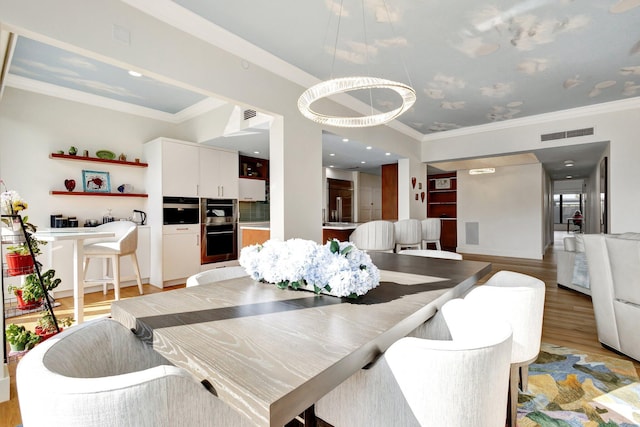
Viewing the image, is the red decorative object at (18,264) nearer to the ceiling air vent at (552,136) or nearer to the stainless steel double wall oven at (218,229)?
the stainless steel double wall oven at (218,229)

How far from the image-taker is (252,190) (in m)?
6.04

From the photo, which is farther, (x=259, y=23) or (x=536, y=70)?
(x=536, y=70)

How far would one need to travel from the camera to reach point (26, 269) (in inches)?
79.7

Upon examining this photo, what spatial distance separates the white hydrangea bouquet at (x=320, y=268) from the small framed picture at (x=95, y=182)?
4117 mm

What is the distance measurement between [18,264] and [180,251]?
262cm

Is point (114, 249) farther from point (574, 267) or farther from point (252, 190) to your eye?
point (574, 267)

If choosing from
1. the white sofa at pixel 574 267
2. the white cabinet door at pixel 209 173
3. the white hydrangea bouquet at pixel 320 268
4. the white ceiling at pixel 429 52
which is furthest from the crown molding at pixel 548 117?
the white hydrangea bouquet at pixel 320 268

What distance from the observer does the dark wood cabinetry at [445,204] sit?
8781 mm

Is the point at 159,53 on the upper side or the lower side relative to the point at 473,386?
upper

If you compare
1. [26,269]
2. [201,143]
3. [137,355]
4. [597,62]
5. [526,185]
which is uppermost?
[597,62]

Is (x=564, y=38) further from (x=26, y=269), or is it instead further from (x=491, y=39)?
(x=26, y=269)

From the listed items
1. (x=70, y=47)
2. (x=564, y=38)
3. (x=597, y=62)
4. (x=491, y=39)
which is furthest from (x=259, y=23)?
(x=597, y=62)

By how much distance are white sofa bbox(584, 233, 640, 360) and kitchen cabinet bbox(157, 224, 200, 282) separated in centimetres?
478

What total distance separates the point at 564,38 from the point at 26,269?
485cm
